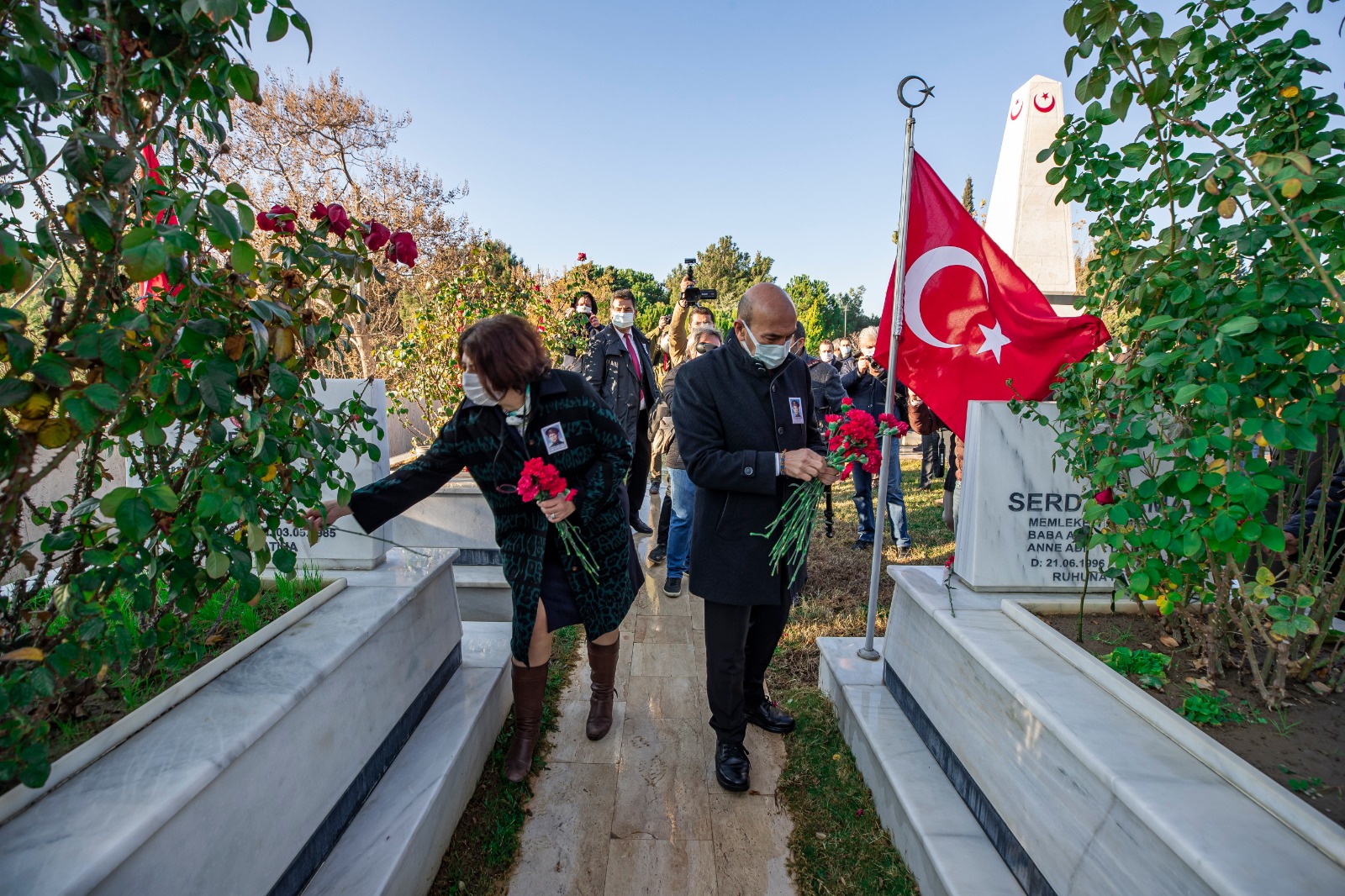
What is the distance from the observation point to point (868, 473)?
6.17 meters

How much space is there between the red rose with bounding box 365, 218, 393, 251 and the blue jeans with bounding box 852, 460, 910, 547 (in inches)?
188

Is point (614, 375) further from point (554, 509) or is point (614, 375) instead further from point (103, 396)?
point (103, 396)

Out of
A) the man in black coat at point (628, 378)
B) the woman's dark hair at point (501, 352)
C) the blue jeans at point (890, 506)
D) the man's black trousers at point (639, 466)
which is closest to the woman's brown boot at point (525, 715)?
the woman's dark hair at point (501, 352)

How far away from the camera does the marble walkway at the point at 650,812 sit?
7.92 feet

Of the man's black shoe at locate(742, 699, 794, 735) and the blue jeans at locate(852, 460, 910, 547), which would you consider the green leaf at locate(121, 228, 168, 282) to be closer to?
the man's black shoe at locate(742, 699, 794, 735)

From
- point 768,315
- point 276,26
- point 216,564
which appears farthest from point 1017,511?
point 276,26

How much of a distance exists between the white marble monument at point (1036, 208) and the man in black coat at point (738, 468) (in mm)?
5413

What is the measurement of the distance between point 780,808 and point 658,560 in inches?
129

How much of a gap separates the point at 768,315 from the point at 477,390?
1.21m

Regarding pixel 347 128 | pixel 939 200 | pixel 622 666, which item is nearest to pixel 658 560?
pixel 622 666

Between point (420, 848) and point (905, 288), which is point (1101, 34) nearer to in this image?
point (905, 288)

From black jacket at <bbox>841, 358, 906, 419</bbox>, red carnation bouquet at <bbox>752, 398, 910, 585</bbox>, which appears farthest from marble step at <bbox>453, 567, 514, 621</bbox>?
black jacket at <bbox>841, 358, 906, 419</bbox>

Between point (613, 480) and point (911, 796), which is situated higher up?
point (613, 480)

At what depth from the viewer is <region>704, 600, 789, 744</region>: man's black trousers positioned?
2777 millimetres
